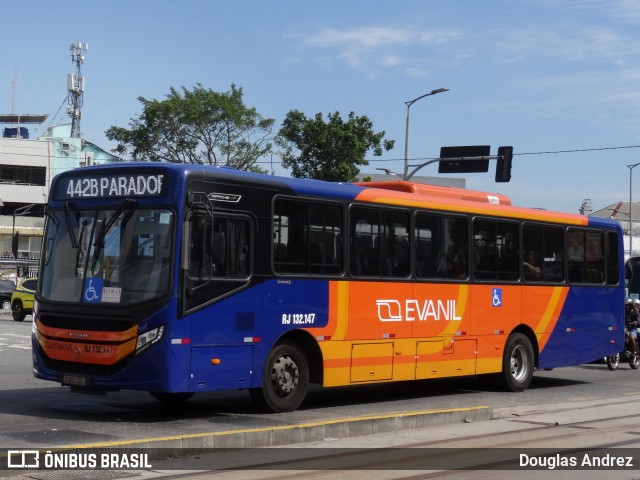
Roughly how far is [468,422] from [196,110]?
44730 millimetres

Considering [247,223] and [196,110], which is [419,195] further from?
[196,110]

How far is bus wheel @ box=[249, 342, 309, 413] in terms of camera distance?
13773 mm

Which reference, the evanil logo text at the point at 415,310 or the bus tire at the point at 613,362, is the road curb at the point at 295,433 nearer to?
the evanil logo text at the point at 415,310

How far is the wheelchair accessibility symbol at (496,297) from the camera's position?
18109 mm

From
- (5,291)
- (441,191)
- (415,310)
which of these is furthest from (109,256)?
(5,291)

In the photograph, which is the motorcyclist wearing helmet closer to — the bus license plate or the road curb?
the road curb

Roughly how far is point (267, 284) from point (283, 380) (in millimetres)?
1389

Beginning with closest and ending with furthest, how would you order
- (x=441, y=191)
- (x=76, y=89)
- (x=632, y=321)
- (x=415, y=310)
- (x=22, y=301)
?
(x=415, y=310)
(x=441, y=191)
(x=632, y=321)
(x=22, y=301)
(x=76, y=89)

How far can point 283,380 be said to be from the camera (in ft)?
46.2

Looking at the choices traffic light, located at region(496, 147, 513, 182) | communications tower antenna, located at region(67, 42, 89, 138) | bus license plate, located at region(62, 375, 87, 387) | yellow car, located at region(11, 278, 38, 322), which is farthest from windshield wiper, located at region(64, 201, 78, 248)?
communications tower antenna, located at region(67, 42, 89, 138)

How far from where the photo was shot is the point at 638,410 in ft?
53.2

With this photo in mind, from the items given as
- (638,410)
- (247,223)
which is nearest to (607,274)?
(638,410)

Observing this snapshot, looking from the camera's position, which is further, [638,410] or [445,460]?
[638,410]

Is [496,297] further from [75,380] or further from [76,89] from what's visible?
[76,89]
